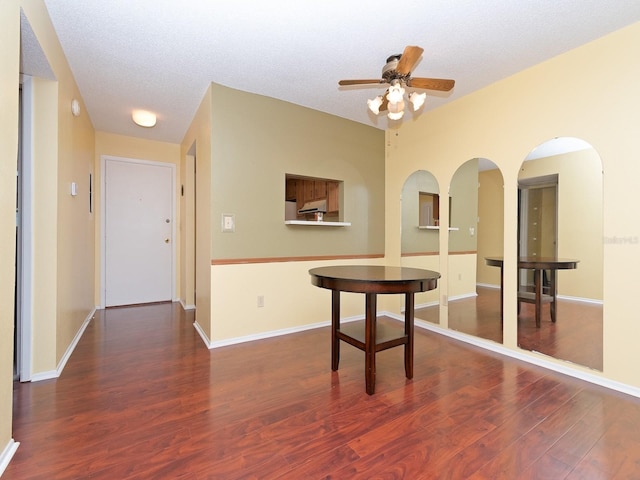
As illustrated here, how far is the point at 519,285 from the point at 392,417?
1.69m

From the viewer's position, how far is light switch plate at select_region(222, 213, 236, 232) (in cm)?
282

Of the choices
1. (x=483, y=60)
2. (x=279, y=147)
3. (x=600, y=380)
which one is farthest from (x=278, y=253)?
(x=600, y=380)

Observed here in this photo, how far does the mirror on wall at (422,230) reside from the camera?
3.30 meters

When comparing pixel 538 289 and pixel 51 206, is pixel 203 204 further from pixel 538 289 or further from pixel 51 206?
pixel 538 289

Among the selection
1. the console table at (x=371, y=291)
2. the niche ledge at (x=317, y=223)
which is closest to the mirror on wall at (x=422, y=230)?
the niche ledge at (x=317, y=223)

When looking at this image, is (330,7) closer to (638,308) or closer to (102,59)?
(102,59)

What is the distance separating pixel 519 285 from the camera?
260 cm

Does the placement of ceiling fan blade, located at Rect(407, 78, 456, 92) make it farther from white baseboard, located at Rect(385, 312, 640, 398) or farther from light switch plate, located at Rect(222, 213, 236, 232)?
white baseboard, located at Rect(385, 312, 640, 398)

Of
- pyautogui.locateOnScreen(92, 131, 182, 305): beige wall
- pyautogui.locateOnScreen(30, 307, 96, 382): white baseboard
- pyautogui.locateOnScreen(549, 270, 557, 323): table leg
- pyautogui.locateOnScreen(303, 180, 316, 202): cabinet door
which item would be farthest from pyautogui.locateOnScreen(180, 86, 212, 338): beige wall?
pyautogui.locateOnScreen(549, 270, 557, 323): table leg

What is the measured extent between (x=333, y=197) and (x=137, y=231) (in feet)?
9.40

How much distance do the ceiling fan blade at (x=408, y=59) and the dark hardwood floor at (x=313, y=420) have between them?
6.79ft

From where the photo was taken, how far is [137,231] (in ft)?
14.3

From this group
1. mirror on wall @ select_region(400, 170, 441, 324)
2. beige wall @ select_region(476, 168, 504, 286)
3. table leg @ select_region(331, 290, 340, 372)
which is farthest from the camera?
mirror on wall @ select_region(400, 170, 441, 324)

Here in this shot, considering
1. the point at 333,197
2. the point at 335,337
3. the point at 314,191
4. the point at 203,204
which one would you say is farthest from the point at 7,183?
the point at 314,191
